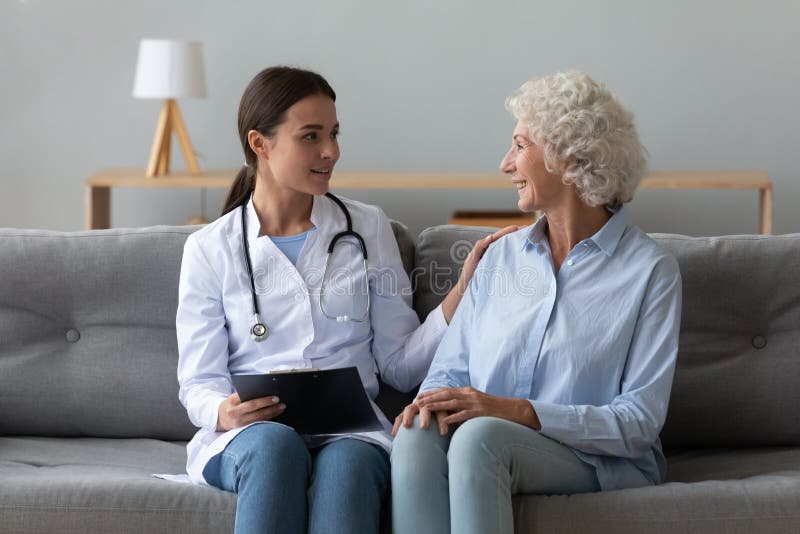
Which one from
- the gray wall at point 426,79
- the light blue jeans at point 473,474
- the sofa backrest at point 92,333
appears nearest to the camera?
the light blue jeans at point 473,474

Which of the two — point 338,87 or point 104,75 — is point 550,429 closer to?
point 338,87

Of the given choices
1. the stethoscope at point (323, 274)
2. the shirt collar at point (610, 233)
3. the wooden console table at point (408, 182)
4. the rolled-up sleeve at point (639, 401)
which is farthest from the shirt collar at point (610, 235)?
the wooden console table at point (408, 182)

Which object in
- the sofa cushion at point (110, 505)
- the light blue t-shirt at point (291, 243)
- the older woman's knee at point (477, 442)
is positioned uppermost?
the light blue t-shirt at point (291, 243)

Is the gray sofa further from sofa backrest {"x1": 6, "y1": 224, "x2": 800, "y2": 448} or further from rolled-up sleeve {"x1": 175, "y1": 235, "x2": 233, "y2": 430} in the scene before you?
rolled-up sleeve {"x1": 175, "y1": 235, "x2": 233, "y2": 430}

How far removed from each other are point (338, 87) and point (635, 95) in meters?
1.33

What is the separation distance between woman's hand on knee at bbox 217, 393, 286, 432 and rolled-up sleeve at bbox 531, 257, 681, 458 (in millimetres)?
490

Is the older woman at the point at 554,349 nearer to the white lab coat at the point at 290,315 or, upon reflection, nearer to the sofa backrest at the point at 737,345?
the white lab coat at the point at 290,315

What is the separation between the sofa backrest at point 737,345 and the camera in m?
2.29

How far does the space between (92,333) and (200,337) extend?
409 mm

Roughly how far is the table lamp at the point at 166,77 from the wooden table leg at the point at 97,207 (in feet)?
0.81

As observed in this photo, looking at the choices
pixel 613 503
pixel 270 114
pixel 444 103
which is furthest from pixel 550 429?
pixel 444 103

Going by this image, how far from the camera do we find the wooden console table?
4238 mm

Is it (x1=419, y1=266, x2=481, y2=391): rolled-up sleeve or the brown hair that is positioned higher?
the brown hair

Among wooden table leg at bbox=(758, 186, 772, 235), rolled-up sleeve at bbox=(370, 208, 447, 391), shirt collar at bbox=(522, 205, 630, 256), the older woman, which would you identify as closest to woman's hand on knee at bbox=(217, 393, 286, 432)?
the older woman
